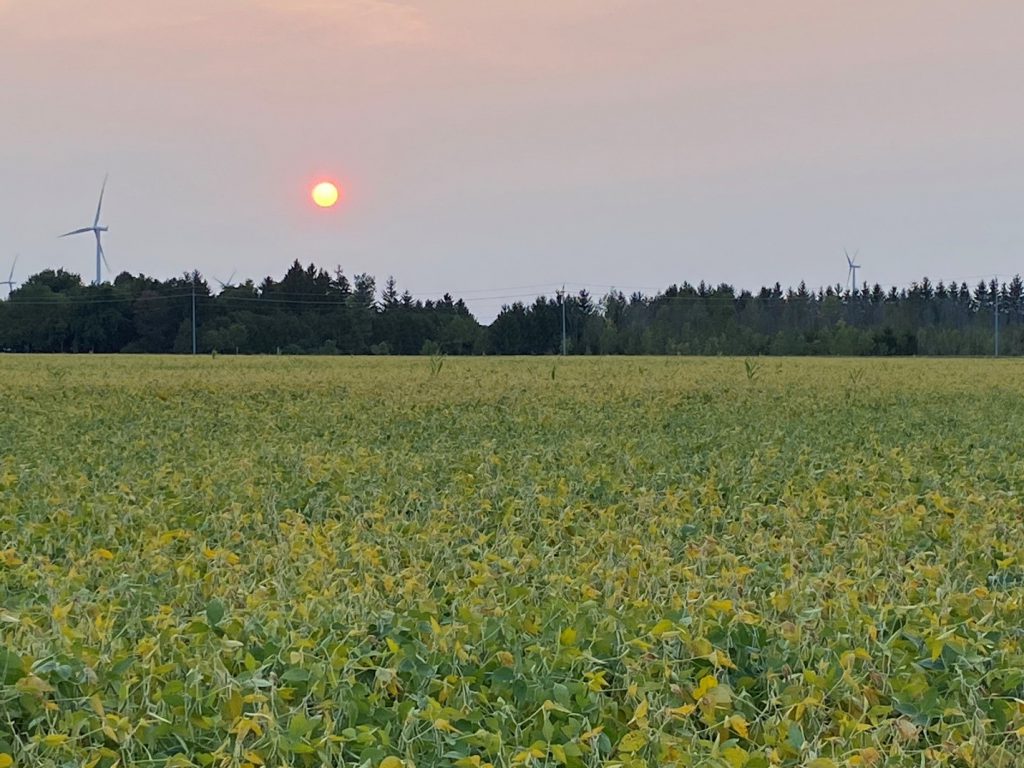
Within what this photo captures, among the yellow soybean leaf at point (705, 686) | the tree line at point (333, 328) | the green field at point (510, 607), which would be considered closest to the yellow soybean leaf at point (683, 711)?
the green field at point (510, 607)

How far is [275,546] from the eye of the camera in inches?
209

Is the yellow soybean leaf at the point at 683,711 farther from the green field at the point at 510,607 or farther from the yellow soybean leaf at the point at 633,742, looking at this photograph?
the yellow soybean leaf at the point at 633,742

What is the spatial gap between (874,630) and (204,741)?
2325 mm

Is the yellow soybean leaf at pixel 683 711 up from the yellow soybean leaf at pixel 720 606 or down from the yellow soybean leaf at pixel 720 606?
down

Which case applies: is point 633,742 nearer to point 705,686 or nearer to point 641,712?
point 641,712

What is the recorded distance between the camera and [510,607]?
13.4 ft

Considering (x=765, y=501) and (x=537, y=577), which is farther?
(x=765, y=501)

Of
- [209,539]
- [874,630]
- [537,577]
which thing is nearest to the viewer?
[874,630]

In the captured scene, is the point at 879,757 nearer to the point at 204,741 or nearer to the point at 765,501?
the point at 204,741

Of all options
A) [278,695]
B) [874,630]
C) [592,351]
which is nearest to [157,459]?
[278,695]

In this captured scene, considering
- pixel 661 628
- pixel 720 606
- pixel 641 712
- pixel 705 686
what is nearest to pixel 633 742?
pixel 641 712

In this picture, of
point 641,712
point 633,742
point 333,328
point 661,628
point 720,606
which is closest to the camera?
point 633,742

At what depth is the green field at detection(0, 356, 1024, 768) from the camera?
304cm

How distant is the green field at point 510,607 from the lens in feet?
9.99
